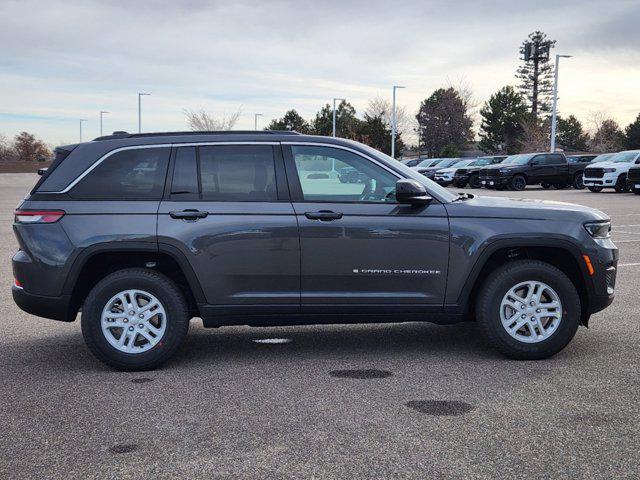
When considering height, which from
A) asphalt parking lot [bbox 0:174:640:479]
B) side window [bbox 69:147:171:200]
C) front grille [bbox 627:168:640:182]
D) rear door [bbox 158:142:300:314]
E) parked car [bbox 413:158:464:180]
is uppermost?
parked car [bbox 413:158:464:180]

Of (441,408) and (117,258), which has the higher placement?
(117,258)

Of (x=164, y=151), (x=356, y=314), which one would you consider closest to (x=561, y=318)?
(x=356, y=314)

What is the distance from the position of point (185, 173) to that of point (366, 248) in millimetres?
1499

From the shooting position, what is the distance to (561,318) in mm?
5617

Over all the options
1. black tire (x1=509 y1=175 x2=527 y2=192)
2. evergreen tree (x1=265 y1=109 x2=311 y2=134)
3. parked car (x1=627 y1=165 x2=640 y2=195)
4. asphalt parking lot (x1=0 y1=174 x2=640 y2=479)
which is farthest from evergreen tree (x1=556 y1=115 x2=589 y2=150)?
asphalt parking lot (x1=0 y1=174 x2=640 y2=479)

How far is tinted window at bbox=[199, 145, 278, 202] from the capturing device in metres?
5.57

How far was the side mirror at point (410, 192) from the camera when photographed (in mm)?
5387

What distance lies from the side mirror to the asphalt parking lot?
1.24 metres

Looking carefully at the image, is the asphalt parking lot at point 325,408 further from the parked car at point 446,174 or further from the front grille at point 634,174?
the parked car at point 446,174

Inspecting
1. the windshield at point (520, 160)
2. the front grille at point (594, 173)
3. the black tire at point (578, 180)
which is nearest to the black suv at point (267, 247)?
the front grille at point (594, 173)

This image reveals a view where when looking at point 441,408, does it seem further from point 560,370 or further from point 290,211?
point 290,211

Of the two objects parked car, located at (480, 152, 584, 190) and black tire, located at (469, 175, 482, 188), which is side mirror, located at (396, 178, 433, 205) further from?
black tire, located at (469, 175, 482, 188)

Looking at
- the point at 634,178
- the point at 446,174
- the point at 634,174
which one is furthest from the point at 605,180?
the point at 446,174

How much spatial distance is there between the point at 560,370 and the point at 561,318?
0.44m
